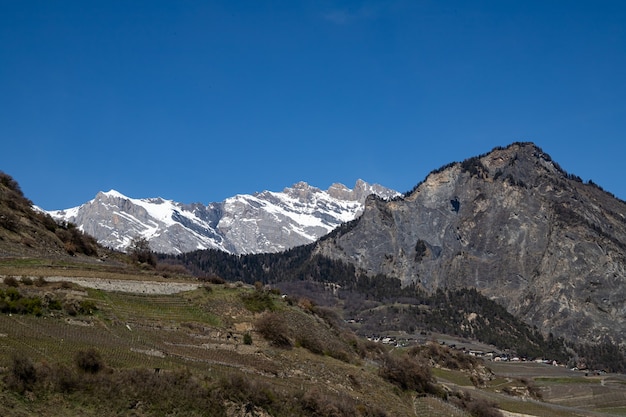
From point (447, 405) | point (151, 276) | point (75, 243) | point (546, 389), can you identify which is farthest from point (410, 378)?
point (546, 389)

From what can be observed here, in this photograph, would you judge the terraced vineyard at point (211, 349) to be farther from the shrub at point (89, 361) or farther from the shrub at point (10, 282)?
the shrub at point (10, 282)

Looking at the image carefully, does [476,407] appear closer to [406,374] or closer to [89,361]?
[406,374]

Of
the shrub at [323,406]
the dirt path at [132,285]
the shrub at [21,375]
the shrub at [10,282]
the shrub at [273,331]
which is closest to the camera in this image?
the shrub at [21,375]

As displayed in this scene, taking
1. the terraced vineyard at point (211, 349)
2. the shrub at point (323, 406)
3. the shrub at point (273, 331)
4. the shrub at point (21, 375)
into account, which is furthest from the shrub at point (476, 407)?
the shrub at point (21, 375)

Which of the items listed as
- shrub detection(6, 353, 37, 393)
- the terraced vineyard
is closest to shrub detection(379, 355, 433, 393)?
the terraced vineyard

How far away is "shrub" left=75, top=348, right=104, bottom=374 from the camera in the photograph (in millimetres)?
38203

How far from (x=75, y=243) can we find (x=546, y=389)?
103306 millimetres

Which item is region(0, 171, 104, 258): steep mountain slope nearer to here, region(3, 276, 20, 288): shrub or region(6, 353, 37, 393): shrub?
region(3, 276, 20, 288): shrub

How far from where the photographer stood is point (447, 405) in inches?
2896

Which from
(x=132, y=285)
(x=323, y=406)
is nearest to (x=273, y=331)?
(x=132, y=285)

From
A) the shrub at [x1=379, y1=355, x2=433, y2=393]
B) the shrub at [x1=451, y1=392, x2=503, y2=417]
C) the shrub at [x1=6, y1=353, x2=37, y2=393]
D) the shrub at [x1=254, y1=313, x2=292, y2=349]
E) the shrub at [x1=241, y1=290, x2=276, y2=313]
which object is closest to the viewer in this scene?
the shrub at [x1=6, y1=353, x2=37, y2=393]

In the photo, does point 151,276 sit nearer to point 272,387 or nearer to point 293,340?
point 293,340

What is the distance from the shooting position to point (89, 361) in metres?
38.4

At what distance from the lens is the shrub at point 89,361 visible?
38203 mm
